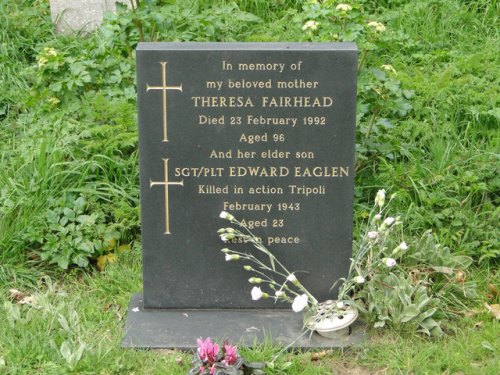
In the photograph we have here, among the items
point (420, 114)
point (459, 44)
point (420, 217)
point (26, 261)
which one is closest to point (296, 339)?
point (420, 217)

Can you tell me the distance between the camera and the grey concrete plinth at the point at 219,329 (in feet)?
13.3

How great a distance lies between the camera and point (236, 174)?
13.7 ft

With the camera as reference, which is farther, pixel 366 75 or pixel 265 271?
pixel 366 75

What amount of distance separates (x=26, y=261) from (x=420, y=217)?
207cm

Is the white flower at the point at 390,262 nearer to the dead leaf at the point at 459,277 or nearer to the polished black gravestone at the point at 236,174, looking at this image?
the polished black gravestone at the point at 236,174

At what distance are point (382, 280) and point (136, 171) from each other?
1630 millimetres

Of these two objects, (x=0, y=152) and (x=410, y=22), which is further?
(x=410, y=22)

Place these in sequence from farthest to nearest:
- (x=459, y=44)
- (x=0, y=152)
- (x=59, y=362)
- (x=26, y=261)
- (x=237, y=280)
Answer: (x=459, y=44)
(x=0, y=152)
(x=26, y=261)
(x=237, y=280)
(x=59, y=362)

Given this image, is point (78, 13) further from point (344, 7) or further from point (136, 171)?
point (344, 7)

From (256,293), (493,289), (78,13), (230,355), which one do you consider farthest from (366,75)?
(78,13)

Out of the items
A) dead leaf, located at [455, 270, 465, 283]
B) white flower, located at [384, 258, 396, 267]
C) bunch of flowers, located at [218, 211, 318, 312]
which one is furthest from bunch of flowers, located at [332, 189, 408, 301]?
dead leaf, located at [455, 270, 465, 283]

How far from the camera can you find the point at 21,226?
4789 mm

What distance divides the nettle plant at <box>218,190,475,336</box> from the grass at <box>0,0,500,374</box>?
0.10 metres

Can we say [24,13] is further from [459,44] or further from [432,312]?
[432,312]
